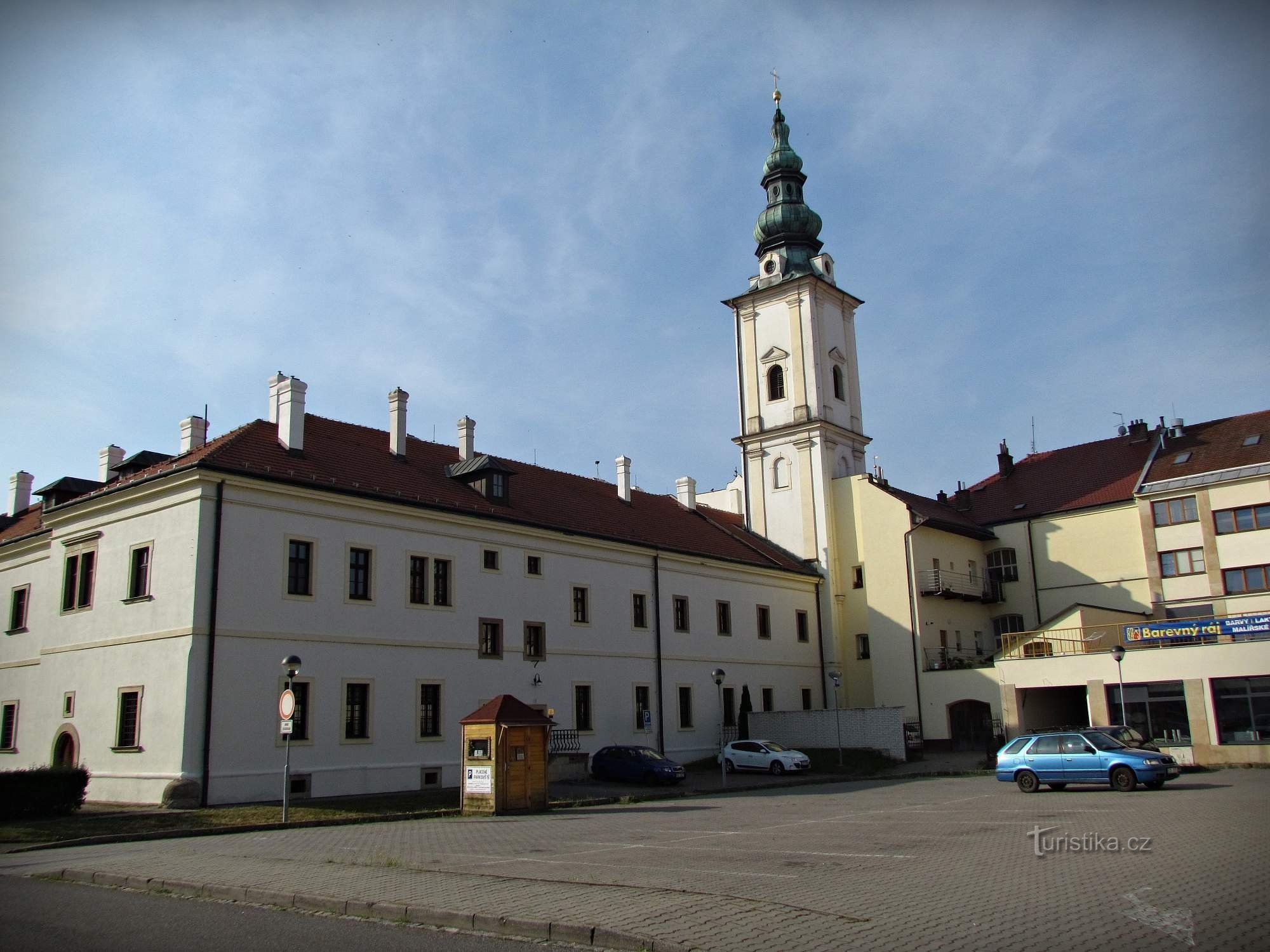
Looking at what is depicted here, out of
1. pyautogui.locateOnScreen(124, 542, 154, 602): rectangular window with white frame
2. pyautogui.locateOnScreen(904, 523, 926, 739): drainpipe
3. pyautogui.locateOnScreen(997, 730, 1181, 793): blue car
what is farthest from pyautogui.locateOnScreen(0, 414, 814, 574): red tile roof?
pyautogui.locateOnScreen(997, 730, 1181, 793): blue car

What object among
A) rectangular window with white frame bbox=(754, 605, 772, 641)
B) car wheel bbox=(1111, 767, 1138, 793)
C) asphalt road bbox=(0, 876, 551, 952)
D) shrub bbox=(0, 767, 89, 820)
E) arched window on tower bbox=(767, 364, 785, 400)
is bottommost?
asphalt road bbox=(0, 876, 551, 952)

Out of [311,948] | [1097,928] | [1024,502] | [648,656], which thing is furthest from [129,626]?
[1024,502]

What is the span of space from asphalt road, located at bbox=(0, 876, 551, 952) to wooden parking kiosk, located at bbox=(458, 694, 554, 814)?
36.3 ft

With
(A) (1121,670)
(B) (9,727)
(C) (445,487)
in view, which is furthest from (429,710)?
(A) (1121,670)

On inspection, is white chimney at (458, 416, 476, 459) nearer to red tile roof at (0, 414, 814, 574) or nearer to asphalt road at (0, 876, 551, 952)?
red tile roof at (0, 414, 814, 574)

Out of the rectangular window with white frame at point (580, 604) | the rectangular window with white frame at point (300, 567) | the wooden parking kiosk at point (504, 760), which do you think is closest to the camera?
the wooden parking kiosk at point (504, 760)

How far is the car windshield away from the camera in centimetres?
2252

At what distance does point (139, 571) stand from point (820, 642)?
3055cm

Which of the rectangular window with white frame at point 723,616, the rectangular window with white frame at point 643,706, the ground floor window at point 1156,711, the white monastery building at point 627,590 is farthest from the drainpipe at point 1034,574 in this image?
the rectangular window with white frame at point 643,706

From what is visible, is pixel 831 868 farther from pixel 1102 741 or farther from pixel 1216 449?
pixel 1216 449

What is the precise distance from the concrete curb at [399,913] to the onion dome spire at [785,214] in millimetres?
44975

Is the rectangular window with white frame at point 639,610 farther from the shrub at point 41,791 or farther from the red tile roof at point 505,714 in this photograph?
the shrub at point 41,791

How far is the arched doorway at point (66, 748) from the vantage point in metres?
27.9

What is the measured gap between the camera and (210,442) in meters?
29.1
